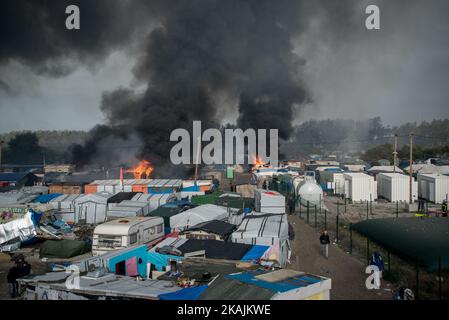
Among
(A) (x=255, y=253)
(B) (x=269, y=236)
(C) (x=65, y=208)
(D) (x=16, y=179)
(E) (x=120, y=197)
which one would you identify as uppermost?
(D) (x=16, y=179)

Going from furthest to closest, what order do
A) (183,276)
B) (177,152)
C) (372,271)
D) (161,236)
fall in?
(177,152) → (161,236) → (372,271) → (183,276)

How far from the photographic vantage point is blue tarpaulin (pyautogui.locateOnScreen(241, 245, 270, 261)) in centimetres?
1020

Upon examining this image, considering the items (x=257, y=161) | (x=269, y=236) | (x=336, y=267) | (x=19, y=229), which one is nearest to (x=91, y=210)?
(x=19, y=229)

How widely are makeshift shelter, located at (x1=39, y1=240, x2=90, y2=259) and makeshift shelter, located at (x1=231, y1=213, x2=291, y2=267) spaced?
236 inches

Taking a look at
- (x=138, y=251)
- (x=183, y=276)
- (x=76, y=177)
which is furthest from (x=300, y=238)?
(x=76, y=177)

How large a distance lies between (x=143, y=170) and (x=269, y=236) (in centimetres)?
2998

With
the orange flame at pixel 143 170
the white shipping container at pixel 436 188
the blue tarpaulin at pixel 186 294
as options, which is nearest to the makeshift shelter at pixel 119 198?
the blue tarpaulin at pixel 186 294

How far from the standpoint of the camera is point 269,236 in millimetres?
12219

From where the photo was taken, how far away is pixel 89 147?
168 ft

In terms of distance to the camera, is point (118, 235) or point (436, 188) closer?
point (118, 235)

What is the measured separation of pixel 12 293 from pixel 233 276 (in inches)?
244

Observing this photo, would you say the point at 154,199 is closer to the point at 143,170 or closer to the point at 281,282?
the point at 281,282

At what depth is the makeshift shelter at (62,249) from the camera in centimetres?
1369
